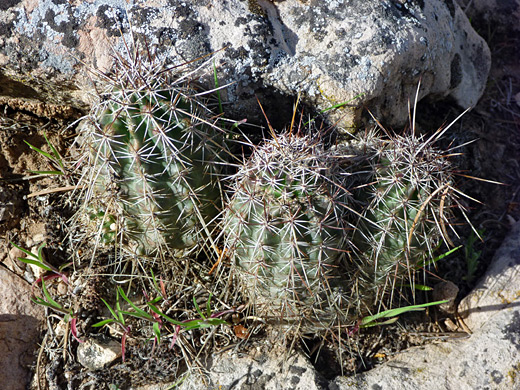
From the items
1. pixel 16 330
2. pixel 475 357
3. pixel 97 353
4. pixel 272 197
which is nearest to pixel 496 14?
pixel 475 357

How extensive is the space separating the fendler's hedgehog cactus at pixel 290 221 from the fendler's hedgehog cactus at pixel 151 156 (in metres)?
0.24

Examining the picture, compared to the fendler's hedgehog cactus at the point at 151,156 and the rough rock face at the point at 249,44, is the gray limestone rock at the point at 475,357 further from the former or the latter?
the rough rock face at the point at 249,44

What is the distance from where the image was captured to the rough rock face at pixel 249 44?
2.58 metres

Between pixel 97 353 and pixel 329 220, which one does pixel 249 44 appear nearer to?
pixel 329 220

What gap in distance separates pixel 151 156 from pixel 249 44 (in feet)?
3.13

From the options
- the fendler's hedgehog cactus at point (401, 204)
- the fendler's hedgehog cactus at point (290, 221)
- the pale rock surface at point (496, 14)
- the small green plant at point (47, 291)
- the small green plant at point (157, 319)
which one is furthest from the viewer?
the pale rock surface at point (496, 14)

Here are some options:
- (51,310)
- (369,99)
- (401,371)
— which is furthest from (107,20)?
(401,371)

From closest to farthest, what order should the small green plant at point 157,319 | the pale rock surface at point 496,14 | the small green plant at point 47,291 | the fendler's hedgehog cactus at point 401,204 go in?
the fendler's hedgehog cactus at point 401,204 < the small green plant at point 157,319 < the small green plant at point 47,291 < the pale rock surface at point 496,14

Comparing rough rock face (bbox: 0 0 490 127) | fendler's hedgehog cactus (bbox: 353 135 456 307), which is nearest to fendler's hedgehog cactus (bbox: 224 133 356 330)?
fendler's hedgehog cactus (bbox: 353 135 456 307)

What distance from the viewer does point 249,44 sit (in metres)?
2.61

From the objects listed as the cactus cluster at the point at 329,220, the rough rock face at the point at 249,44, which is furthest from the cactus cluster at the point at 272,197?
the rough rock face at the point at 249,44

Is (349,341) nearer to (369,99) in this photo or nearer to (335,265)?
(335,265)

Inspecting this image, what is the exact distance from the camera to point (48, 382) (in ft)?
8.55

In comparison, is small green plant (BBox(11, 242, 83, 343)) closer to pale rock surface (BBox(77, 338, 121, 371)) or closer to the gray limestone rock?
pale rock surface (BBox(77, 338, 121, 371))
